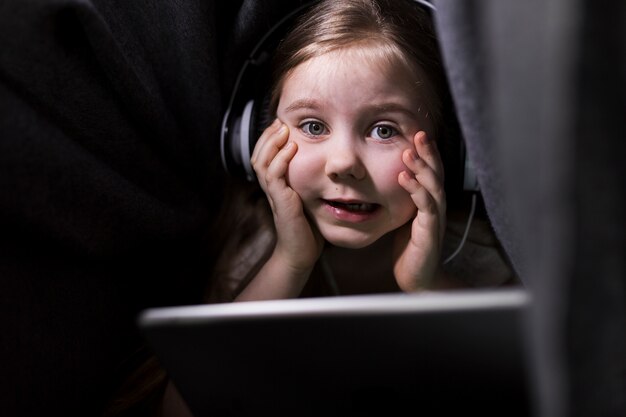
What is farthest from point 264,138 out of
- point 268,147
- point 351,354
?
point 351,354

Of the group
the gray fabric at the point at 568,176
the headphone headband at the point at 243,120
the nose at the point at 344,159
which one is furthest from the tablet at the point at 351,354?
the headphone headband at the point at 243,120

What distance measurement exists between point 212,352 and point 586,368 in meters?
0.29

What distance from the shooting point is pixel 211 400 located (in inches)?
23.6

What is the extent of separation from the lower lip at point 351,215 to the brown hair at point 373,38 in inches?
6.9

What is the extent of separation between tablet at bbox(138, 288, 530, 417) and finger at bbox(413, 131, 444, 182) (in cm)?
40

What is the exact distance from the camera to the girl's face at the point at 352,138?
867 mm

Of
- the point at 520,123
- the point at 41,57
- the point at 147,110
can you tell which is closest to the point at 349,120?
the point at 147,110

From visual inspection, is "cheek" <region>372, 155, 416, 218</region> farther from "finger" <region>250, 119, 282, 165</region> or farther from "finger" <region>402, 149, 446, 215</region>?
"finger" <region>250, 119, 282, 165</region>

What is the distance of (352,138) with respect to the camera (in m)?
0.87

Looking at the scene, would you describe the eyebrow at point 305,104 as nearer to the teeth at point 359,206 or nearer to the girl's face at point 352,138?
the girl's face at point 352,138

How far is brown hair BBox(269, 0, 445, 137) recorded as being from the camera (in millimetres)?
928

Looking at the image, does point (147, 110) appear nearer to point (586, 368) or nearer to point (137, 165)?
point (137, 165)

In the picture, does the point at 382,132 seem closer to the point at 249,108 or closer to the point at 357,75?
the point at 357,75

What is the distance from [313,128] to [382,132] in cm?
10
